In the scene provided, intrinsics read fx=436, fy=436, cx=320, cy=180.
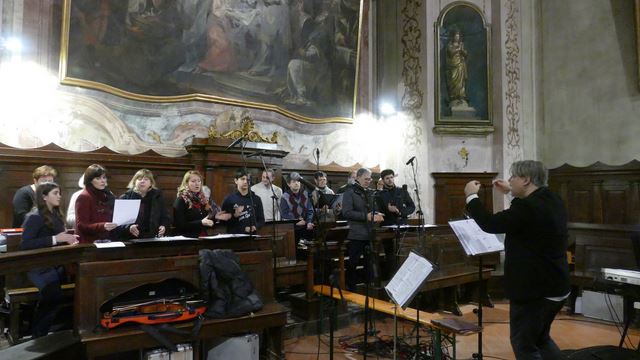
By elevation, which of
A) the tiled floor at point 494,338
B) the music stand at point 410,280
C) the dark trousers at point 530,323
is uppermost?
the music stand at point 410,280

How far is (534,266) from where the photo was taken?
9.02ft

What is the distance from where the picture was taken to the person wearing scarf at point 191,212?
455 cm

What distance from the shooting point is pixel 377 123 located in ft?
30.5

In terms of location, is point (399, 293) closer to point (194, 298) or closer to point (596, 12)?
point (194, 298)

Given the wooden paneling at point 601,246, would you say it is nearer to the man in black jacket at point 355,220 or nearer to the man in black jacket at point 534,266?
the man in black jacket at point 355,220

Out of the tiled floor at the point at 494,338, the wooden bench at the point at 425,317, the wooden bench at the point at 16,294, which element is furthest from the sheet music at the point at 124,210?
the tiled floor at the point at 494,338

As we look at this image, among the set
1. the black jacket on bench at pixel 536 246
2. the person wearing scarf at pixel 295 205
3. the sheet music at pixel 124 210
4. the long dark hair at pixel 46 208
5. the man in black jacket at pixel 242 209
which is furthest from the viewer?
the person wearing scarf at pixel 295 205

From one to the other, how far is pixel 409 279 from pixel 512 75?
275 inches

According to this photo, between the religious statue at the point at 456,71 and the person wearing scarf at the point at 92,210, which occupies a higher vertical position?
the religious statue at the point at 456,71

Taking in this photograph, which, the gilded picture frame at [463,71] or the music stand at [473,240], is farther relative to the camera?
the gilded picture frame at [463,71]

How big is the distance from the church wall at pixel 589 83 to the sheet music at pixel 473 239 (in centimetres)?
609

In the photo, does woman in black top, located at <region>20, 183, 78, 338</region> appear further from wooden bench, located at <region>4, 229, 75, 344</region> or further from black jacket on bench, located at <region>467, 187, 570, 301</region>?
black jacket on bench, located at <region>467, 187, 570, 301</region>

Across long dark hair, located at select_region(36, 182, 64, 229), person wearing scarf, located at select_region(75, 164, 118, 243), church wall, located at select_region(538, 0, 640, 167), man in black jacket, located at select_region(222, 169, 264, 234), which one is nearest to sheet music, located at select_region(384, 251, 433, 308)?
man in black jacket, located at select_region(222, 169, 264, 234)

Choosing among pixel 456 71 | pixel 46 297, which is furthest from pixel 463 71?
pixel 46 297
